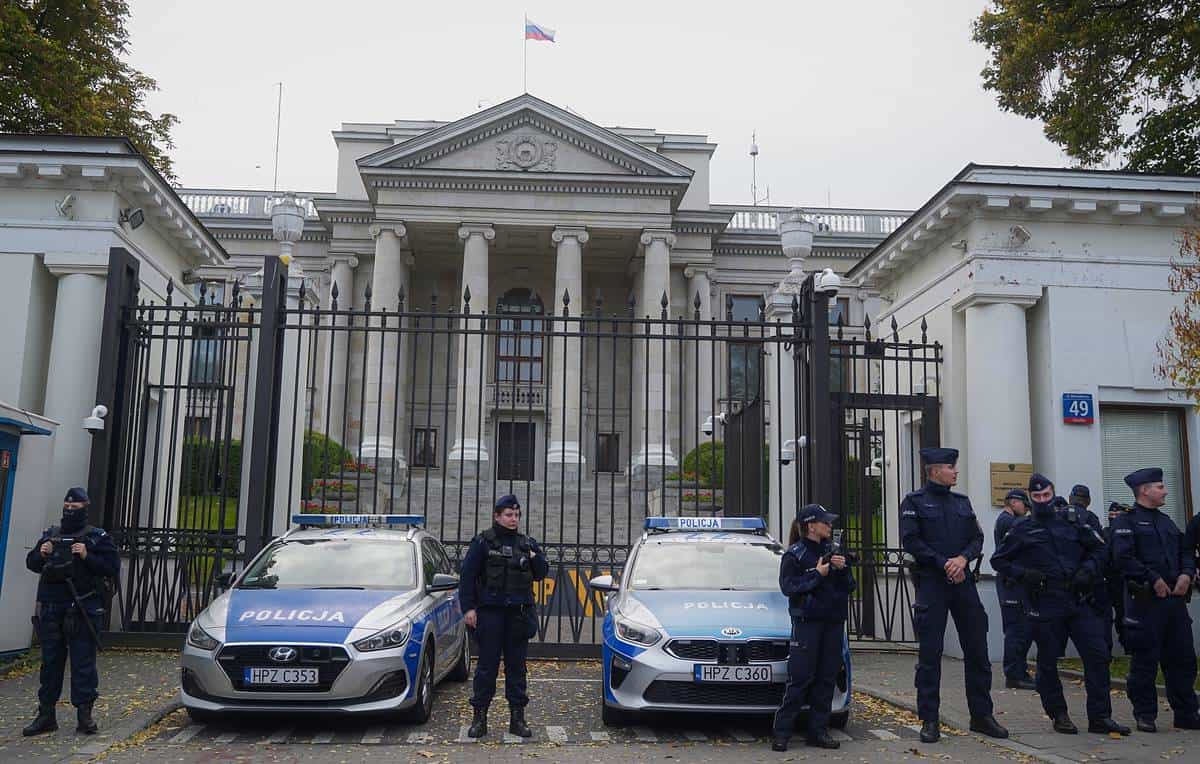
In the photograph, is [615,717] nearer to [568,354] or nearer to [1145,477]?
[1145,477]

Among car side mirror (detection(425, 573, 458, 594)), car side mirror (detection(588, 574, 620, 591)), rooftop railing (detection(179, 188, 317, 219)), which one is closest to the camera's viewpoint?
car side mirror (detection(588, 574, 620, 591))

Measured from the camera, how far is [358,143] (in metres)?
42.4

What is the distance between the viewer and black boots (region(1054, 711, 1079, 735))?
7801 millimetres

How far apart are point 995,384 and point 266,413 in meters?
9.40

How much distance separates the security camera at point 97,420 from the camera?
11.8 m

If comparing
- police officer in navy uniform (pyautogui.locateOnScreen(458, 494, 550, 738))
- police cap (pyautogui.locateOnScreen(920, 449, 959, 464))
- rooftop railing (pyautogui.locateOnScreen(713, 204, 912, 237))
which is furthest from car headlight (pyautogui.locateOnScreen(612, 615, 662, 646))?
rooftop railing (pyautogui.locateOnScreen(713, 204, 912, 237))

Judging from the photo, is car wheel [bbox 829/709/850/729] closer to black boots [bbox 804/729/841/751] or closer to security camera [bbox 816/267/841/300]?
black boots [bbox 804/729/841/751]

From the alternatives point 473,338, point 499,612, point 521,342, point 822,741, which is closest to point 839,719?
point 822,741

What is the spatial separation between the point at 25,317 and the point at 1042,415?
1376 cm

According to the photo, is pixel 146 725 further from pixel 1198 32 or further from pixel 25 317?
pixel 1198 32

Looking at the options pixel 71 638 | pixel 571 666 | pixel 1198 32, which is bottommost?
pixel 571 666

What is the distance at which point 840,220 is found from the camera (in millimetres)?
42344

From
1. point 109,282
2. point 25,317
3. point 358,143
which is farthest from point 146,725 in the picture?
point 358,143

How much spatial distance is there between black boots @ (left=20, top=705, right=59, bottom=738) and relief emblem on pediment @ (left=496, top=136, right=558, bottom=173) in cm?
3015
